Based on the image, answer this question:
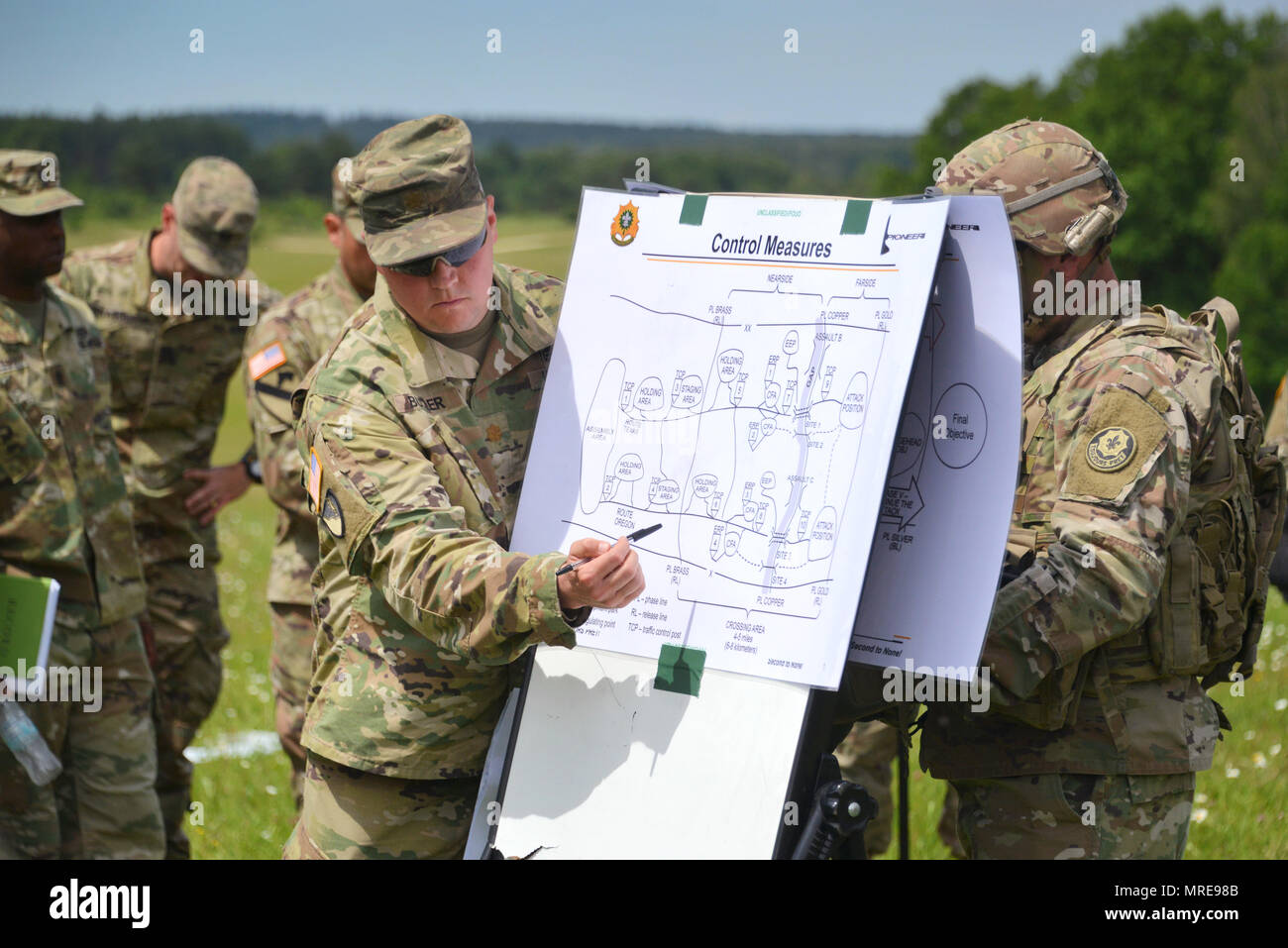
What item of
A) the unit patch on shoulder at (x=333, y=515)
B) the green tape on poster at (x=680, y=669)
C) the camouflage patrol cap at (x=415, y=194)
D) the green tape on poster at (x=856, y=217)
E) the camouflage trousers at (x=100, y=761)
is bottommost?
the camouflage trousers at (x=100, y=761)

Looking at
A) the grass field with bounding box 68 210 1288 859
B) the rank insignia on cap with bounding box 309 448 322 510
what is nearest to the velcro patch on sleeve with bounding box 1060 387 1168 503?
the grass field with bounding box 68 210 1288 859

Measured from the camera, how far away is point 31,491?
459 cm

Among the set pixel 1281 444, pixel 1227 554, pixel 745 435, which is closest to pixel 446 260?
pixel 745 435

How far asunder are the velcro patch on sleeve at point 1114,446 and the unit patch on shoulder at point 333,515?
5.34 feet

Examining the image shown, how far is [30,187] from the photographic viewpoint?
4.75 metres

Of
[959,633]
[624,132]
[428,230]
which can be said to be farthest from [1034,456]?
[624,132]

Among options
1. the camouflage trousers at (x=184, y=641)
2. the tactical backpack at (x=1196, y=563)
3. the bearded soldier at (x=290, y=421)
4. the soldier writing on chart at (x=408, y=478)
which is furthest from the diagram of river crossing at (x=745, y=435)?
the camouflage trousers at (x=184, y=641)

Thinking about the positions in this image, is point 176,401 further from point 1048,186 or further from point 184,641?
point 1048,186

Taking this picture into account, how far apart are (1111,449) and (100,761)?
12.4ft

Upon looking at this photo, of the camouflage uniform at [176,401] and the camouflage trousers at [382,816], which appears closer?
the camouflage trousers at [382,816]

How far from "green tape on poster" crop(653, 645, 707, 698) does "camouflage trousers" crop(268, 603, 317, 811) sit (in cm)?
271

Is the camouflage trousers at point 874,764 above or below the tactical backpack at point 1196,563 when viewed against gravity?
below

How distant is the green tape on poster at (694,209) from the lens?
3006 mm

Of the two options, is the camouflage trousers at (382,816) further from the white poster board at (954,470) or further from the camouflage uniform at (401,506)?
the white poster board at (954,470)
